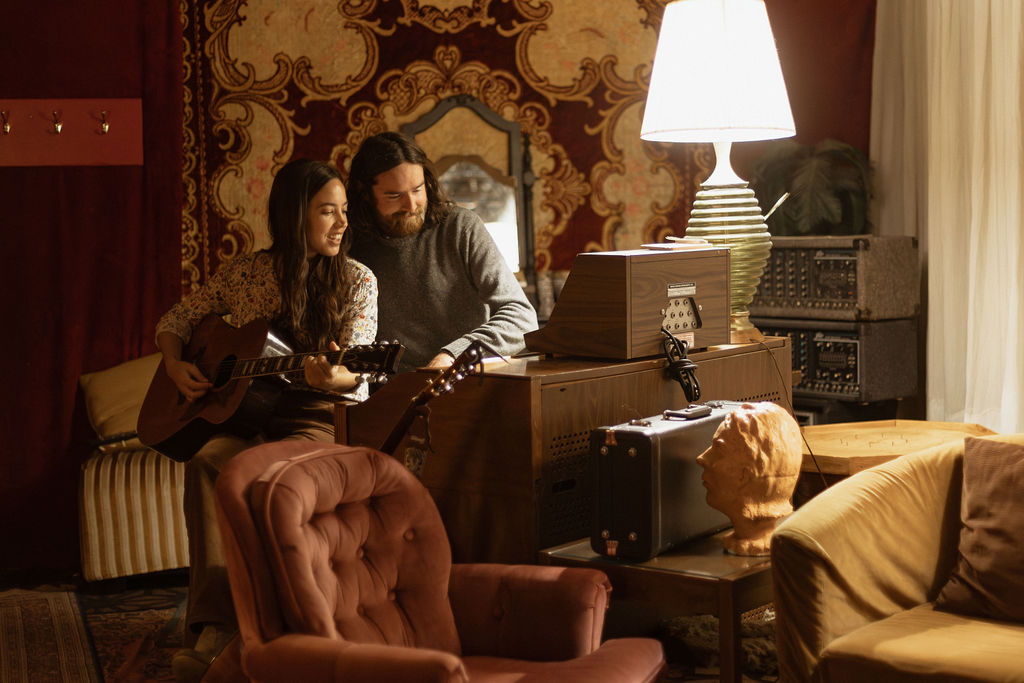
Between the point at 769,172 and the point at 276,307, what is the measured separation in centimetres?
250

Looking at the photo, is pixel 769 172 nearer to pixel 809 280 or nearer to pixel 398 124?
pixel 809 280

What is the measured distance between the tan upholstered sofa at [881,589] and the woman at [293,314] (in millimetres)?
1305

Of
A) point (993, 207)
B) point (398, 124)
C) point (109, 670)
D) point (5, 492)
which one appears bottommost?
point (109, 670)

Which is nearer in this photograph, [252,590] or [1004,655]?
[252,590]

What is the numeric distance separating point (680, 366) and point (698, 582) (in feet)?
1.90

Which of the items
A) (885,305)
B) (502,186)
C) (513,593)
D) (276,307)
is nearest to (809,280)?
(885,305)

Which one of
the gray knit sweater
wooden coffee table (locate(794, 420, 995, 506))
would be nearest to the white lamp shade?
the gray knit sweater

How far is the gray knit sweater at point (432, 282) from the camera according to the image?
3.44m

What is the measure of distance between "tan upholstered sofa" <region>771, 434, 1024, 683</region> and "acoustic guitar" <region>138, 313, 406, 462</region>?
112 centimetres

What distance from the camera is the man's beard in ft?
11.2

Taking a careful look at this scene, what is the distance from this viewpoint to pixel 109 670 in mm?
3367

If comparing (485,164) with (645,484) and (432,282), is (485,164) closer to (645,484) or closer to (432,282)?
(432,282)

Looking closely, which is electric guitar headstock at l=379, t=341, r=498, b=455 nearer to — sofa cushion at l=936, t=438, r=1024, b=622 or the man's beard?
the man's beard

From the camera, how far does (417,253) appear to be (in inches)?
137
